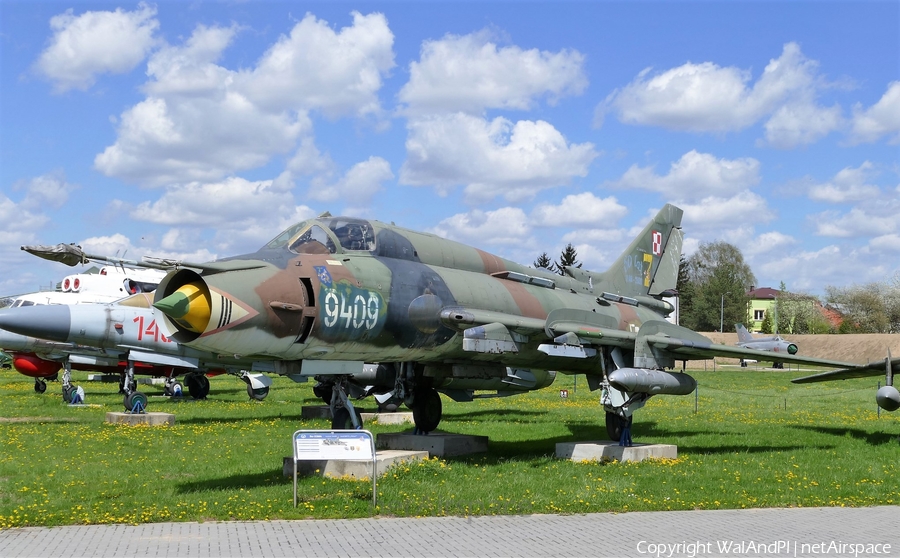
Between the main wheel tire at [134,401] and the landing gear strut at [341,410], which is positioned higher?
the landing gear strut at [341,410]

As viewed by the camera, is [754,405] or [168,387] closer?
[754,405]

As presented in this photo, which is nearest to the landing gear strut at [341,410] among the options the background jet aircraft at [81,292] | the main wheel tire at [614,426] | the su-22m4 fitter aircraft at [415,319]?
the su-22m4 fitter aircraft at [415,319]

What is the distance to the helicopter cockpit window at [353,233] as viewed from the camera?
480 inches

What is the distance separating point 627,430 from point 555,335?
7.18 feet

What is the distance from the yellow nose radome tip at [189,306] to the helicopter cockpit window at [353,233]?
279 centimetres

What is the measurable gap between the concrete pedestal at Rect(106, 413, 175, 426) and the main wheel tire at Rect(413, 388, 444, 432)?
26.8 feet

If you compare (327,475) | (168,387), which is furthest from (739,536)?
(168,387)

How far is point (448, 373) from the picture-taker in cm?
1438

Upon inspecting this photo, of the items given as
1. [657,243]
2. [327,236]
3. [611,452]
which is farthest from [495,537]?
Result: [657,243]

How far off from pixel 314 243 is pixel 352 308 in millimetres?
1155

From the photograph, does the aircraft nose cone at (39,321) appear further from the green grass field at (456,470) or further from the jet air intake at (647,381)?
the jet air intake at (647,381)

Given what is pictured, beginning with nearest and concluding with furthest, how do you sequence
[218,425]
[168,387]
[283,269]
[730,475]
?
[283,269] < [730,475] < [218,425] < [168,387]

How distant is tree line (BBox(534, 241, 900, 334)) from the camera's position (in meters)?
100

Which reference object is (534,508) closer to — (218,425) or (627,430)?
(627,430)
